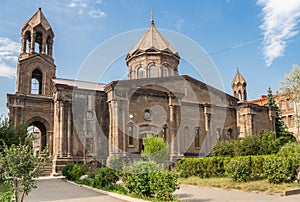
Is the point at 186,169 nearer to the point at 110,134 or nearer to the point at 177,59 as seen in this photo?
the point at 110,134

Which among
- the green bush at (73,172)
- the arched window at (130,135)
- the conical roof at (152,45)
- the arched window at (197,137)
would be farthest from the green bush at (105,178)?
the conical roof at (152,45)

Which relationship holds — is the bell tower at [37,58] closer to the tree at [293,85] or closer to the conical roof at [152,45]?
the conical roof at [152,45]

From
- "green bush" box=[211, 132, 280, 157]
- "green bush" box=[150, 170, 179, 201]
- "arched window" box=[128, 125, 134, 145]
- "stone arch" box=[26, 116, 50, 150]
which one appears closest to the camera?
"green bush" box=[150, 170, 179, 201]

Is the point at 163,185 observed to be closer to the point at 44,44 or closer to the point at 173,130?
the point at 173,130

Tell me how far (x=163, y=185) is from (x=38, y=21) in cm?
2443

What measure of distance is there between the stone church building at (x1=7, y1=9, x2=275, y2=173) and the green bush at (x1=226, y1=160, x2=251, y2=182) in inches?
430

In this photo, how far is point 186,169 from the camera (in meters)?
18.9

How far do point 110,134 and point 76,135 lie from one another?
2869 millimetres

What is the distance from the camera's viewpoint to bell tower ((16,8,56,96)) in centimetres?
2739

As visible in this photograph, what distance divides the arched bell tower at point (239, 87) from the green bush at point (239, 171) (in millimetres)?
22381

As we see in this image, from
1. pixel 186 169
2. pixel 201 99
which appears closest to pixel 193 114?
pixel 201 99

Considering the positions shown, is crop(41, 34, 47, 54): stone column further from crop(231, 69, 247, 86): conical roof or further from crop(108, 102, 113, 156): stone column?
crop(231, 69, 247, 86): conical roof

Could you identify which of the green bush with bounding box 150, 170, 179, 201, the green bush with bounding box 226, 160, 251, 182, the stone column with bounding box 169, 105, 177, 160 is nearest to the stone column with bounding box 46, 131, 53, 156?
the stone column with bounding box 169, 105, 177, 160

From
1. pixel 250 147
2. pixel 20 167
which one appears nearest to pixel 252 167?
pixel 250 147
